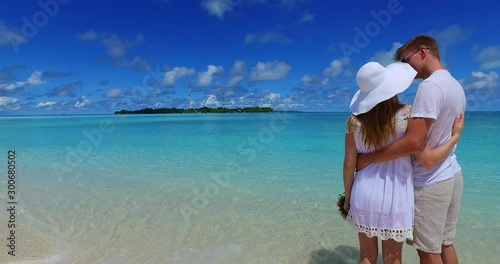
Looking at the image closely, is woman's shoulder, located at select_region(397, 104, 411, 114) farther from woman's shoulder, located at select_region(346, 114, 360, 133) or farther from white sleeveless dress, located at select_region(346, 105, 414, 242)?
woman's shoulder, located at select_region(346, 114, 360, 133)

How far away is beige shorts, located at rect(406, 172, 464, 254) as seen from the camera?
231 centimetres

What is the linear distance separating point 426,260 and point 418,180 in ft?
2.17

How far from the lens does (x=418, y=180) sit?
232 centimetres

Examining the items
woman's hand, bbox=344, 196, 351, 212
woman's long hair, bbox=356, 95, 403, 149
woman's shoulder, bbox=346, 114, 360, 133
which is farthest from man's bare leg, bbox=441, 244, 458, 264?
woman's shoulder, bbox=346, 114, 360, 133

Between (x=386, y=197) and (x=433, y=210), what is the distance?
1.31ft

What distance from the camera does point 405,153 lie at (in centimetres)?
214

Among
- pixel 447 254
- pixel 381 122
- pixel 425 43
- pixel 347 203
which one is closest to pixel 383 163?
pixel 381 122

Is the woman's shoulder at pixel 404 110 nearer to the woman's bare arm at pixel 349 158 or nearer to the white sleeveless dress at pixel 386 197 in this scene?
the white sleeveless dress at pixel 386 197

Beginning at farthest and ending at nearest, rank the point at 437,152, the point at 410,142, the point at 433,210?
1. the point at 433,210
2. the point at 437,152
3. the point at 410,142

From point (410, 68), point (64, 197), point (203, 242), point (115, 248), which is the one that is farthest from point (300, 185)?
point (410, 68)

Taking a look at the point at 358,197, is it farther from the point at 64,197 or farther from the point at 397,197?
the point at 64,197

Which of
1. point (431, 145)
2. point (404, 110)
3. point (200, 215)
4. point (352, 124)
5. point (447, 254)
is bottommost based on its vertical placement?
point (200, 215)

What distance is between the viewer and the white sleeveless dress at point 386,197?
225 cm

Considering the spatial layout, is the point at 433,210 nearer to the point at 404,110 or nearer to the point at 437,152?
the point at 437,152
